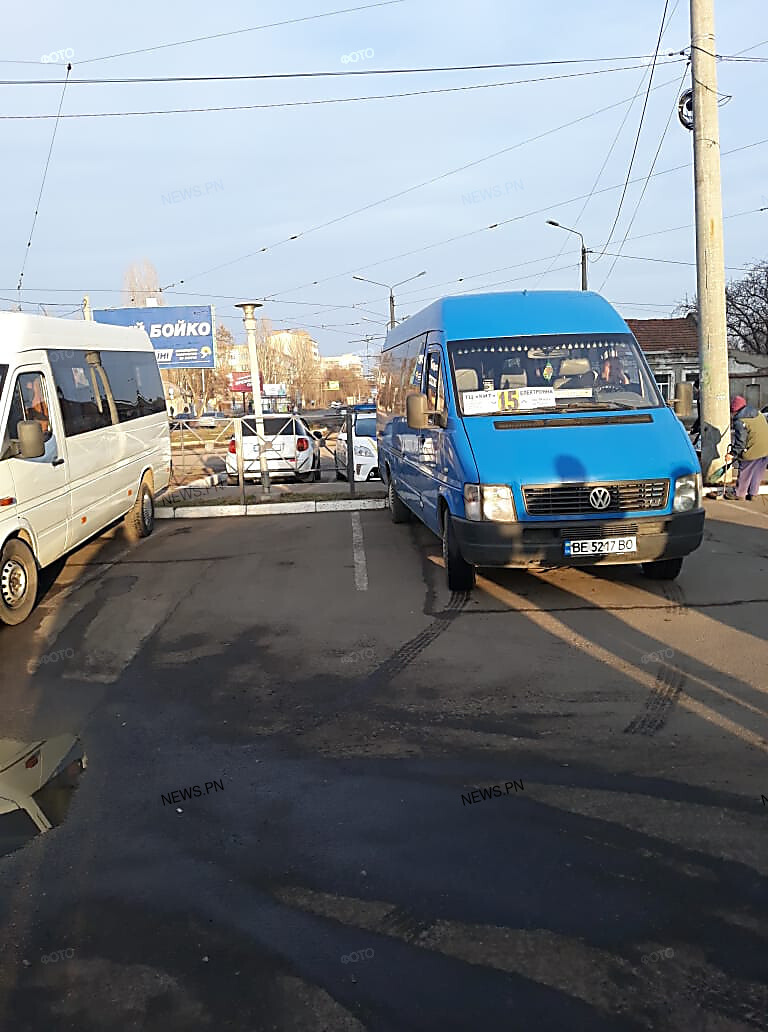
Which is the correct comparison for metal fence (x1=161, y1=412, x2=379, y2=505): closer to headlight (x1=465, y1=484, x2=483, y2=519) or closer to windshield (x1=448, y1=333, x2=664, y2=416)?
windshield (x1=448, y1=333, x2=664, y2=416)

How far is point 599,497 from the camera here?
23.9ft

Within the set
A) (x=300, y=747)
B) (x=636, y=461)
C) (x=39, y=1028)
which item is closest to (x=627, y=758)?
(x=300, y=747)

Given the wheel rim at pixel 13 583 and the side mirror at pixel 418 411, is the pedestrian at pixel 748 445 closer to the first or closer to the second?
the side mirror at pixel 418 411

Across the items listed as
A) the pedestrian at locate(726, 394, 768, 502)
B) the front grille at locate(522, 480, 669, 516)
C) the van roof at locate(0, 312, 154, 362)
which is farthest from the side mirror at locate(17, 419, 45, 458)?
the pedestrian at locate(726, 394, 768, 502)

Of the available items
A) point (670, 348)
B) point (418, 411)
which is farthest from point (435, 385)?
point (670, 348)

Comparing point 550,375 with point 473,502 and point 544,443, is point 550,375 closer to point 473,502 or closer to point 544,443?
point 544,443

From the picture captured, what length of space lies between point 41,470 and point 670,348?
32.9 metres

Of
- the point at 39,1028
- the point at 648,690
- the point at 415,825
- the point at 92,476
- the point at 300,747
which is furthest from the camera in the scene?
the point at 92,476

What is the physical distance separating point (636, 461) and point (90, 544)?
746cm

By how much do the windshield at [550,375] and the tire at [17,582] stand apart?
422cm

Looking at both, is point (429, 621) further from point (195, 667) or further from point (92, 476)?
point (92, 476)

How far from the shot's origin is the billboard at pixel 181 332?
28734 mm

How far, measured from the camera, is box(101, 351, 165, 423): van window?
35.4ft

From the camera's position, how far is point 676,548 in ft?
24.5
